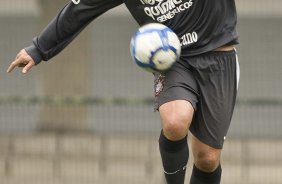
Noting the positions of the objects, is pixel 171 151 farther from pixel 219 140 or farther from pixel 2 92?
pixel 2 92

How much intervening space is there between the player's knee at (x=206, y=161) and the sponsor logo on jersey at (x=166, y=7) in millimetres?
1041

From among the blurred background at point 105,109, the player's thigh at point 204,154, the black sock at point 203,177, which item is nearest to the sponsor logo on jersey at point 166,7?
the player's thigh at point 204,154

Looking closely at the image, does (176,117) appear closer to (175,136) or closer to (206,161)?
(175,136)

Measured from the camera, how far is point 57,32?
24.3 feet

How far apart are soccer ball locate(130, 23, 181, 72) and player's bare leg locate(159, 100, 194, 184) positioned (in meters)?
0.29

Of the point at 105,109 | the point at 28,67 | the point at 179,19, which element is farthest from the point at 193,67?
the point at 105,109

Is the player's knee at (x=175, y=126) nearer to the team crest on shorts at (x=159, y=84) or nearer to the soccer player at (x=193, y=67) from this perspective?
Answer: the soccer player at (x=193, y=67)

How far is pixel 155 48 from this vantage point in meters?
6.79

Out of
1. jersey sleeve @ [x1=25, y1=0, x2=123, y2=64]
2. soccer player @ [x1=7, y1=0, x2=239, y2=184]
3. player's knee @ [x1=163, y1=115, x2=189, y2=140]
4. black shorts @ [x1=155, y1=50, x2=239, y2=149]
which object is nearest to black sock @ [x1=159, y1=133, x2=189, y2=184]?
soccer player @ [x1=7, y1=0, x2=239, y2=184]

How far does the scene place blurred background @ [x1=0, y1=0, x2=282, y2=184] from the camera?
11.8 metres

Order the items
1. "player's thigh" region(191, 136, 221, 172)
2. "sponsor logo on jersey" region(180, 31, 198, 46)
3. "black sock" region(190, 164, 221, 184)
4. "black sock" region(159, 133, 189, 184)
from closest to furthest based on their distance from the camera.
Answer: "black sock" region(159, 133, 189, 184) → "sponsor logo on jersey" region(180, 31, 198, 46) → "player's thigh" region(191, 136, 221, 172) → "black sock" region(190, 164, 221, 184)

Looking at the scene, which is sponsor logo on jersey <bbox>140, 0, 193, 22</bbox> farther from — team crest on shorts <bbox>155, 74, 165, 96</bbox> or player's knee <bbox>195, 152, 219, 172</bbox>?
player's knee <bbox>195, 152, 219, 172</bbox>

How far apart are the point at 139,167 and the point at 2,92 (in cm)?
313

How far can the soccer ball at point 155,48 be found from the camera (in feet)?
22.3
